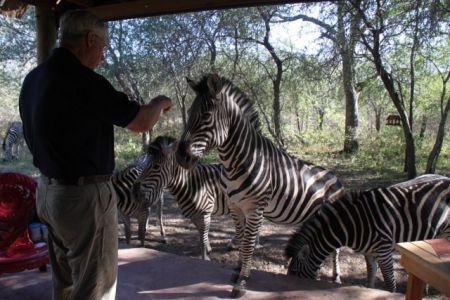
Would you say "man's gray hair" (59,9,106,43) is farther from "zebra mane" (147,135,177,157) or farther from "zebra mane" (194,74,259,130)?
"zebra mane" (147,135,177,157)

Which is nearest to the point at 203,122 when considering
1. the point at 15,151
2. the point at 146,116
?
the point at 146,116

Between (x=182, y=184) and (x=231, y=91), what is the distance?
1.86 m

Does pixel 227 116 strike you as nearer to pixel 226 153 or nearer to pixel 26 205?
pixel 226 153

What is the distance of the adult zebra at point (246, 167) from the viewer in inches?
112

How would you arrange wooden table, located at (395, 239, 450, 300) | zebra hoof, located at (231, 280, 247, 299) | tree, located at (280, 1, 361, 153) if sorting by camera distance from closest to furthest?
wooden table, located at (395, 239, 450, 300), zebra hoof, located at (231, 280, 247, 299), tree, located at (280, 1, 361, 153)

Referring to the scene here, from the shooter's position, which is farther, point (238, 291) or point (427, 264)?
point (238, 291)

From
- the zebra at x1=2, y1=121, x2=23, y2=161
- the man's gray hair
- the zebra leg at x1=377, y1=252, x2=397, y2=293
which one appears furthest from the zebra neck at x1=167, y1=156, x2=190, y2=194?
the zebra at x1=2, y1=121, x2=23, y2=161

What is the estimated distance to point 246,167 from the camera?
3156 mm

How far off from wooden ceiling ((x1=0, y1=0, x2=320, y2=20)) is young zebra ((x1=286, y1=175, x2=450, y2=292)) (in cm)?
183

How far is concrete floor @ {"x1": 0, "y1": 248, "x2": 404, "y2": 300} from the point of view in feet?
9.71

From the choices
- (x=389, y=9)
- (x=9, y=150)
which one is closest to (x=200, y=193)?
(x=389, y=9)

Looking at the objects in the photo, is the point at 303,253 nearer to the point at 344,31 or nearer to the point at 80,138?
the point at 80,138

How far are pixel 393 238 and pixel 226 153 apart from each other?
1671 mm

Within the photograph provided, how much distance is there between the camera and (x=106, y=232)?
77.6 inches
